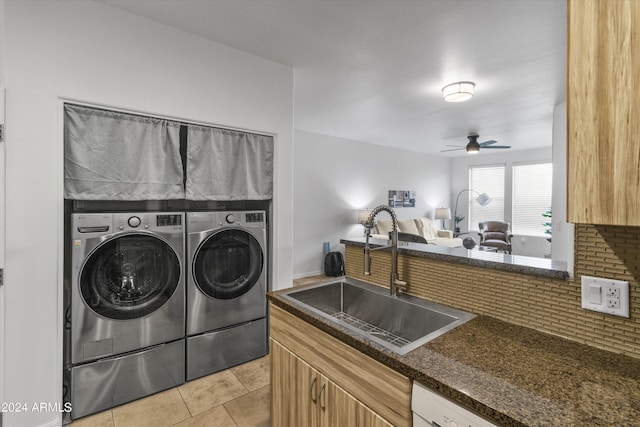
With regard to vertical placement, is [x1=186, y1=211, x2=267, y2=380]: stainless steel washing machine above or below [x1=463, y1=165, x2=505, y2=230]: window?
below

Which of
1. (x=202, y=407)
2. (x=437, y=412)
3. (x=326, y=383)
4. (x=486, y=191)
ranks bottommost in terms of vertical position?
(x=202, y=407)

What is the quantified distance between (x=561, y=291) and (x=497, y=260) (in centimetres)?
25

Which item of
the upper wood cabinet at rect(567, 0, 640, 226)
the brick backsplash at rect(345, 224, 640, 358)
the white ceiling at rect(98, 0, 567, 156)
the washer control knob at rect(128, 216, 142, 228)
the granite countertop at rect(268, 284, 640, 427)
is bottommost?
the granite countertop at rect(268, 284, 640, 427)

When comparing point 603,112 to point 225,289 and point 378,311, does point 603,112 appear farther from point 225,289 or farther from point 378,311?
point 225,289

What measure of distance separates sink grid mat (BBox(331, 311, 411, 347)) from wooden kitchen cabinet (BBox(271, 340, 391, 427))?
11.7 inches

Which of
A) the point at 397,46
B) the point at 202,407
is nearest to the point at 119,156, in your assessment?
the point at 202,407

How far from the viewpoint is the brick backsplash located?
98cm

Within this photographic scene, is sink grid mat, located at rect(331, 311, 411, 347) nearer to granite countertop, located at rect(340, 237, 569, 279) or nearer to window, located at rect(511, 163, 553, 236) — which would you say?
granite countertop, located at rect(340, 237, 569, 279)

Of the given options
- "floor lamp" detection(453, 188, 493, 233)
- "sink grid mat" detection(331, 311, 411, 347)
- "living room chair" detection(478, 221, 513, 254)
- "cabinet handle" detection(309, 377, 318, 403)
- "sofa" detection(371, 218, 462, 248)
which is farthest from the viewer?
"floor lamp" detection(453, 188, 493, 233)

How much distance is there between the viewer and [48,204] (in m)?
1.84

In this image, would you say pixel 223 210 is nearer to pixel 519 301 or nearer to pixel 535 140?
pixel 519 301

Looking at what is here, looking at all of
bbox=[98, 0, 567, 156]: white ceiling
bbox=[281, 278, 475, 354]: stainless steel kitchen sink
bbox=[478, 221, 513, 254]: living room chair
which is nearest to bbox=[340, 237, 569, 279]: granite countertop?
bbox=[281, 278, 475, 354]: stainless steel kitchen sink

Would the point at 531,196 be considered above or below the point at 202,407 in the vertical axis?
above

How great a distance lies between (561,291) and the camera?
3.68ft
